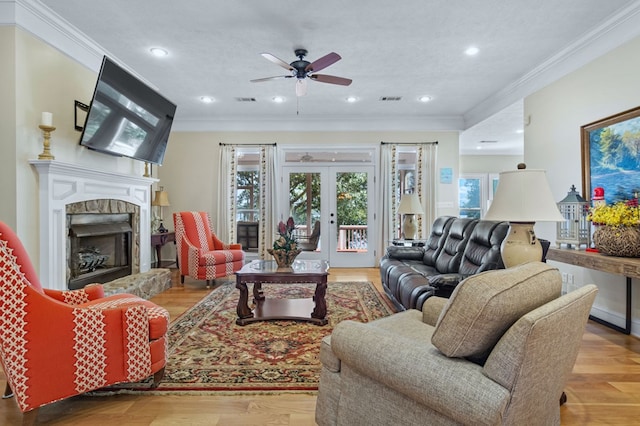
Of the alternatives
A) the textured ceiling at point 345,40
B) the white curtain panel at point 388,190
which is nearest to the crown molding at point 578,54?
the textured ceiling at point 345,40

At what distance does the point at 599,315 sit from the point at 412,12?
130 inches

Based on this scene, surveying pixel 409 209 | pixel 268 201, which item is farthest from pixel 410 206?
pixel 268 201

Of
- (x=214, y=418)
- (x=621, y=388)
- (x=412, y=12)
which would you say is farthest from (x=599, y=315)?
(x=214, y=418)

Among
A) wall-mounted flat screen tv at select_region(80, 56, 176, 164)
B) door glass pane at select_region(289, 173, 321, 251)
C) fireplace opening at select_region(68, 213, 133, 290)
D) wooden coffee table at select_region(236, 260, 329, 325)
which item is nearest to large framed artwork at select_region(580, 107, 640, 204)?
wooden coffee table at select_region(236, 260, 329, 325)

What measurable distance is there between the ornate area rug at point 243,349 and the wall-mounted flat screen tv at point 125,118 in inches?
78.0

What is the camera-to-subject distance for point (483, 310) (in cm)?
114

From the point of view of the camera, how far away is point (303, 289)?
471cm

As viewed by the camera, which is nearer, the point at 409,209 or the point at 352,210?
the point at 409,209

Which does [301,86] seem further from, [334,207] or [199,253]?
[334,207]

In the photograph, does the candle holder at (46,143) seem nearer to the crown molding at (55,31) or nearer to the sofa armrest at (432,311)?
the crown molding at (55,31)

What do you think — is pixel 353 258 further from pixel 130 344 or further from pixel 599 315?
pixel 130 344

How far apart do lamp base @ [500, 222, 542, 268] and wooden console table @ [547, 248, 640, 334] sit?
0.88 meters

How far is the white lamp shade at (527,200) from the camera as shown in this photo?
202 centimetres

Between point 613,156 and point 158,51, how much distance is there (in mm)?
4564
